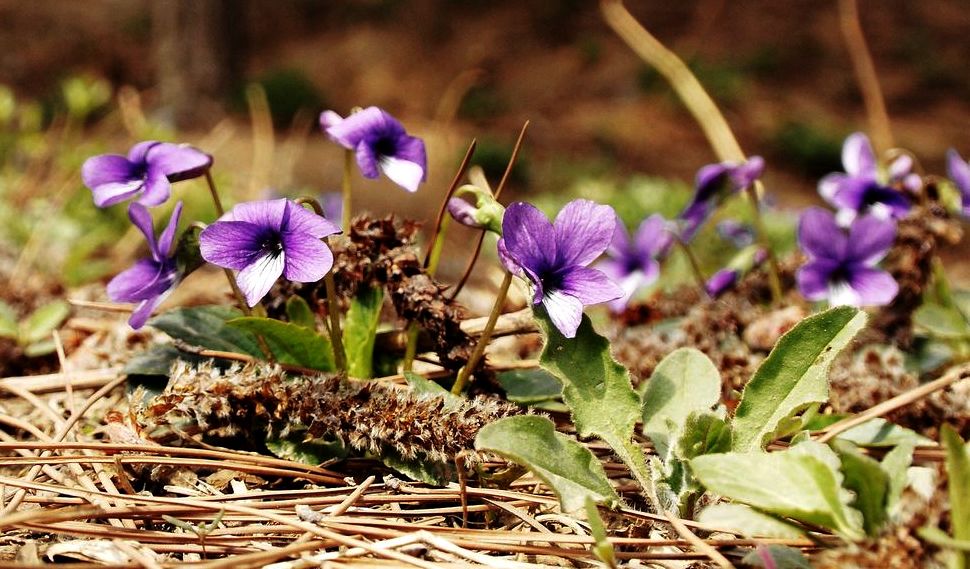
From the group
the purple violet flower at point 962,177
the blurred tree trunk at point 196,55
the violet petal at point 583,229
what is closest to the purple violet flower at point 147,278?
the violet petal at point 583,229

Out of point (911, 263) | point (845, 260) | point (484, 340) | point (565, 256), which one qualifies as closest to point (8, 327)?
point (484, 340)

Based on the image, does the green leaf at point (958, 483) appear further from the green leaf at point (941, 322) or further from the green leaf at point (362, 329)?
the green leaf at point (941, 322)

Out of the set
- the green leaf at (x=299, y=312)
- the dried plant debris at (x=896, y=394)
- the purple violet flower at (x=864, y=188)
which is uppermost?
the purple violet flower at (x=864, y=188)

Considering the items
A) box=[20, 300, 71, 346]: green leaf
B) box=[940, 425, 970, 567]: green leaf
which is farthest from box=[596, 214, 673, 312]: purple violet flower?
box=[20, 300, 71, 346]: green leaf

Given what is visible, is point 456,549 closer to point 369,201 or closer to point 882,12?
point 369,201

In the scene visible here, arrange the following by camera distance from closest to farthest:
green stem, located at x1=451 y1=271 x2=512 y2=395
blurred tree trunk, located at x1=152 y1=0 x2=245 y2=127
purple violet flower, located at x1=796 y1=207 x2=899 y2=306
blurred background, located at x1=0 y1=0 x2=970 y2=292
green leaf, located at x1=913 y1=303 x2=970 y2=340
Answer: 1. green stem, located at x1=451 y1=271 x2=512 y2=395
2. purple violet flower, located at x1=796 y1=207 x2=899 y2=306
3. green leaf, located at x1=913 y1=303 x2=970 y2=340
4. blurred tree trunk, located at x1=152 y1=0 x2=245 y2=127
5. blurred background, located at x1=0 y1=0 x2=970 y2=292

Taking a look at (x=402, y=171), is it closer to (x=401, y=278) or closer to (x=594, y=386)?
(x=401, y=278)

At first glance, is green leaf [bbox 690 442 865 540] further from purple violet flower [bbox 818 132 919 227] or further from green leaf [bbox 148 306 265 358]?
purple violet flower [bbox 818 132 919 227]

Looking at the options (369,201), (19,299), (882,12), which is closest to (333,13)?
(369,201)
